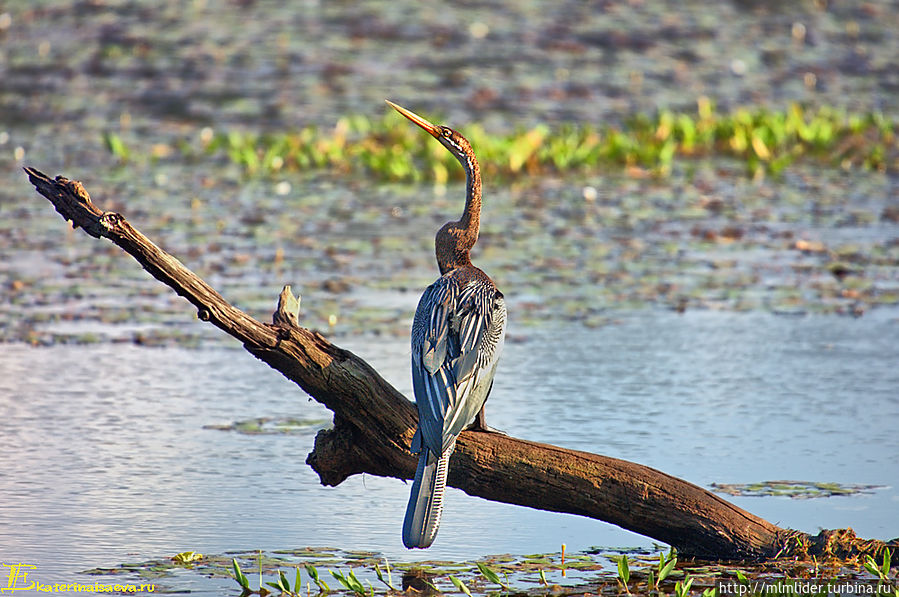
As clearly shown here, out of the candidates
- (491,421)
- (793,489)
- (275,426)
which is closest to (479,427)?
(793,489)

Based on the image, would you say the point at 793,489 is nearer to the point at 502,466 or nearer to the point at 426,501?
the point at 502,466

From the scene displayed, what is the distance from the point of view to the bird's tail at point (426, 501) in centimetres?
416

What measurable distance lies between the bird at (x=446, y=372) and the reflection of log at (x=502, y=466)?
0.14m

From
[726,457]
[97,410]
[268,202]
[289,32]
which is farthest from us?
[289,32]

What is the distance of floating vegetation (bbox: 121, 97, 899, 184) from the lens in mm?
12633

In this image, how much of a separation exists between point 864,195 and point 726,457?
648 centimetres

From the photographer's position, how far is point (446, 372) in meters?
4.43

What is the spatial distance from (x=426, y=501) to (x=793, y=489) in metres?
1.66

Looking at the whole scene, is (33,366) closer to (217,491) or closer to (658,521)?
(217,491)

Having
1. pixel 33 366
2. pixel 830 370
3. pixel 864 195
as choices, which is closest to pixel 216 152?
pixel 864 195

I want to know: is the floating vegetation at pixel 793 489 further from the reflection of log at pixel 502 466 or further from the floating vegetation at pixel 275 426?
the floating vegetation at pixel 275 426

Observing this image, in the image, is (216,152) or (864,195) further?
(216,152)

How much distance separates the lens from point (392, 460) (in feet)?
15.0

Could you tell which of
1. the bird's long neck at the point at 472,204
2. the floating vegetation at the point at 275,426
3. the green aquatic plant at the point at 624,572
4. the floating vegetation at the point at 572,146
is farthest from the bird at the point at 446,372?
the floating vegetation at the point at 572,146
